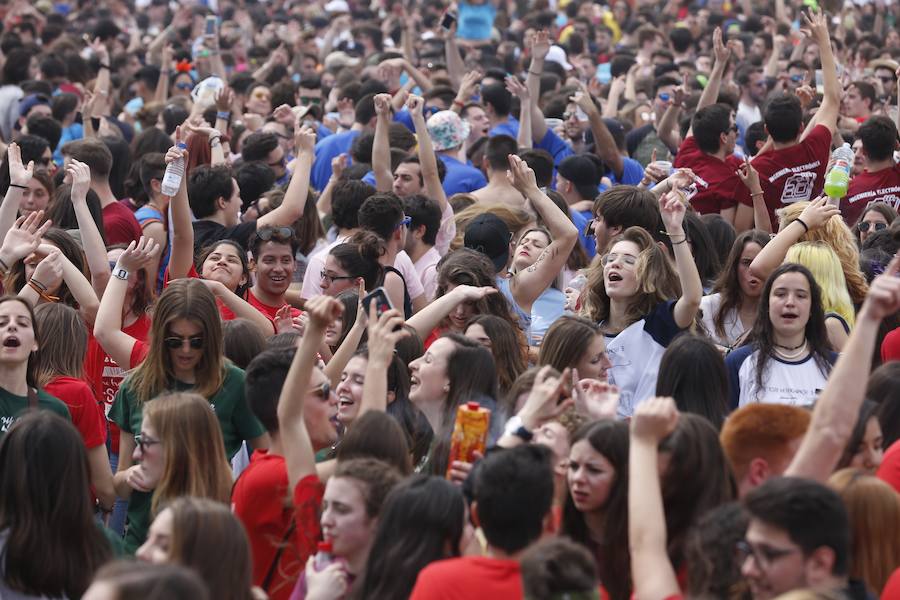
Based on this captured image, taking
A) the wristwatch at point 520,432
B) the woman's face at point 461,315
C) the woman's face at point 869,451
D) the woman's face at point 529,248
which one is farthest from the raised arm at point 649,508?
the woman's face at point 529,248

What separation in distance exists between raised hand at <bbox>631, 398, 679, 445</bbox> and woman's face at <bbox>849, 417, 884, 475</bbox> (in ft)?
2.67

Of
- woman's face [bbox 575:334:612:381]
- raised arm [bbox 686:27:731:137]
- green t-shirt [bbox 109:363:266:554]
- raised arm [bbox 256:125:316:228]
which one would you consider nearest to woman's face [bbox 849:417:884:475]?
woman's face [bbox 575:334:612:381]

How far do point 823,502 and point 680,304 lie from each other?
2.80 metres

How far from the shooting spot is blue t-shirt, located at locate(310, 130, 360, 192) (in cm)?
1139

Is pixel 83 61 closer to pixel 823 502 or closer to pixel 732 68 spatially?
pixel 732 68

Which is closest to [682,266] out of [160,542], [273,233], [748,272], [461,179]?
[748,272]

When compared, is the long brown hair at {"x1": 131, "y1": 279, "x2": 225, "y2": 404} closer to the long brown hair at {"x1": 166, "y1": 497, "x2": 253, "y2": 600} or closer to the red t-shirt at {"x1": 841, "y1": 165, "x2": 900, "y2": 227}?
the long brown hair at {"x1": 166, "y1": 497, "x2": 253, "y2": 600}

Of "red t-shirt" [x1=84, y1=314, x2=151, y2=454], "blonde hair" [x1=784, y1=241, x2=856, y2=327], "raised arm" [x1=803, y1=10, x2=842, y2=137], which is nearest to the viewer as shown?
"blonde hair" [x1=784, y1=241, x2=856, y2=327]

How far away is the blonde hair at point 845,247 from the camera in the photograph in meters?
6.86

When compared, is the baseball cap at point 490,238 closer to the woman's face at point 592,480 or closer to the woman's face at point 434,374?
the woman's face at point 434,374

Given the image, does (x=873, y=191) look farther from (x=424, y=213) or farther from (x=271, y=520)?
(x=271, y=520)

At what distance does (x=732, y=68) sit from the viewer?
1702 cm

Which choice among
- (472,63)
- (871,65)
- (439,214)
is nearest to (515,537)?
(439,214)

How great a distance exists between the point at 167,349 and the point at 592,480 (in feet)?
7.28
